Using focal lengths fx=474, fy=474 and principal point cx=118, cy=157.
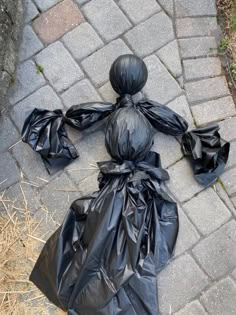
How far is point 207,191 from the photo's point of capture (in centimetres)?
291

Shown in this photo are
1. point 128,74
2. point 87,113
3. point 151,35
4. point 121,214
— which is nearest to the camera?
point 121,214

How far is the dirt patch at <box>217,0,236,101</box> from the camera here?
3.16 m

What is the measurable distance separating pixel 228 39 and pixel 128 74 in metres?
0.86

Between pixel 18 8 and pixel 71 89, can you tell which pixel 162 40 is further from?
pixel 18 8

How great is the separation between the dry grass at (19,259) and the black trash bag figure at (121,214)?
81 mm

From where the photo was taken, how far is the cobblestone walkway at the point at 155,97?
279cm

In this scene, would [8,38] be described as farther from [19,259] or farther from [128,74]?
[19,259]

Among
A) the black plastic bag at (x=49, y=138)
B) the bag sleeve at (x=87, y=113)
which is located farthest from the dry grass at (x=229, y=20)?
the black plastic bag at (x=49, y=138)

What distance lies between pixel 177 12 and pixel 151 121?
87cm

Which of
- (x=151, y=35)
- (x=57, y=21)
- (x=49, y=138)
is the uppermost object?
(x=57, y=21)

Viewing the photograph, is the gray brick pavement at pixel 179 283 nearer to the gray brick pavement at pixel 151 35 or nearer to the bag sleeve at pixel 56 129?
the bag sleeve at pixel 56 129

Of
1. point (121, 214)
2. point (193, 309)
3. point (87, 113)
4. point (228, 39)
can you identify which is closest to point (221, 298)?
point (193, 309)

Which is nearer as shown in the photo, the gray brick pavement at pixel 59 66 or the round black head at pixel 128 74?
the round black head at pixel 128 74

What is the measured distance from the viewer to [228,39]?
10.6ft
